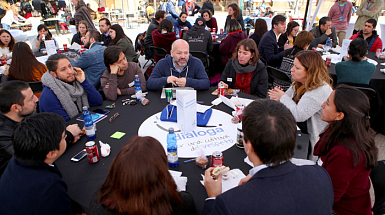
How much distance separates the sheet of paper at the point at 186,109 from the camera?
1853mm

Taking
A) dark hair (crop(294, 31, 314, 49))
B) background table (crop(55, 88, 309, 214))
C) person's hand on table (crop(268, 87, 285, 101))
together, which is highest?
dark hair (crop(294, 31, 314, 49))

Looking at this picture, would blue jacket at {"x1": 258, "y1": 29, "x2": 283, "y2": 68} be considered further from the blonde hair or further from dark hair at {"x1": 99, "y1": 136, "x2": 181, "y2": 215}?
dark hair at {"x1": 99, "y1": 136, "x2": 181, "y2": 215}

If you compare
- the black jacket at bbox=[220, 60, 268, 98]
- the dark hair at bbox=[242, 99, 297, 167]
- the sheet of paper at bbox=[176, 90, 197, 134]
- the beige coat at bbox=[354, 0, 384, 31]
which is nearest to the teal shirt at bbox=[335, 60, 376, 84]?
the black jacket at bbox=[220, 60, 268, 98]

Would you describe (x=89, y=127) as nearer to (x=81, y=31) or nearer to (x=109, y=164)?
(x=109, y=164)

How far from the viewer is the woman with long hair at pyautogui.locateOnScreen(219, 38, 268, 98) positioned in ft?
10.1

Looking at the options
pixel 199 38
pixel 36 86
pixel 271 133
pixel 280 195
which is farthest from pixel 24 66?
pixel 280 195

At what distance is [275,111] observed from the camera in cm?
112

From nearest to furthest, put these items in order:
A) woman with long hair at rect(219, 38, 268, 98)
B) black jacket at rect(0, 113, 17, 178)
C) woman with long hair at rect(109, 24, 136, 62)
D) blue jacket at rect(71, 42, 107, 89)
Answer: black jacket at rect(0, 113, 17, 178) < woman with long hair at rect(219, 38, 268, 98) < blue jacket at rect(71, 42, 107, 89) < woman with long hair at rect(109, 24, 136, 62)

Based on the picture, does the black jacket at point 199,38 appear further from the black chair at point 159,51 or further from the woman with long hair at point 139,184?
the woman with long hair at point 139,184

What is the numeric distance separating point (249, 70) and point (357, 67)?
1.54 metres

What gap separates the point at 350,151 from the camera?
140cm

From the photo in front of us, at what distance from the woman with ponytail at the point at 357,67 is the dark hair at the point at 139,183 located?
3.30 meters

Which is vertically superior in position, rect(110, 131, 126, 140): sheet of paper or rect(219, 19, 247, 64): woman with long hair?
rect(219, 19, 247, 64): woman with long hair

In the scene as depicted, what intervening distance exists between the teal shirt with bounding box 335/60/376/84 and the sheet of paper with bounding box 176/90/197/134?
2576 mm
